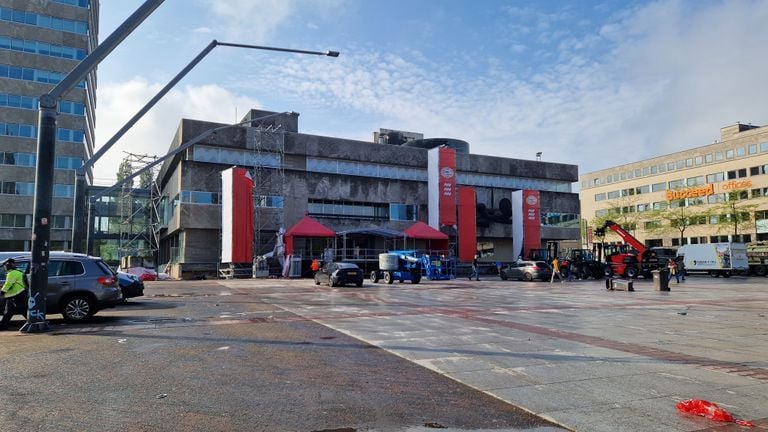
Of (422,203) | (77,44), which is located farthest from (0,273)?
(77,44)

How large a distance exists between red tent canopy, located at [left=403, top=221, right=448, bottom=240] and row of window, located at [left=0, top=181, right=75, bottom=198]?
4237 cm

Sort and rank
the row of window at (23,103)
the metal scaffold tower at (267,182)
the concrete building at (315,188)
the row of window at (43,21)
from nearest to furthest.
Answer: the concrete building at (315,188), the metal scaffold tower at (267,182), the row of window at (23,103), the row of window at (43,21)

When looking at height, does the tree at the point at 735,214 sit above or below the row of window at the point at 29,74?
below

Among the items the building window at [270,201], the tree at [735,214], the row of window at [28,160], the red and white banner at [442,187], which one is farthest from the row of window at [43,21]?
the tree at [735,214]

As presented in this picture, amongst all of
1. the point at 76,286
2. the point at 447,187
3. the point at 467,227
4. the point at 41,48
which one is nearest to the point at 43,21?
the point at 41,48

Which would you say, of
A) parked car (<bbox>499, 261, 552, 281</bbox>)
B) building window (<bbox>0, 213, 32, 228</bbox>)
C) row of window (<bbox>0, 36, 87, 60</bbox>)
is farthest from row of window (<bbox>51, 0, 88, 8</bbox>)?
parked car (<bbox>499, 261, 552, 281</bbox>)

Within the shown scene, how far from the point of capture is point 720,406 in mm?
5883

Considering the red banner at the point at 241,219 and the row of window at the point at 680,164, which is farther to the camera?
the row of window at the point at 680,164

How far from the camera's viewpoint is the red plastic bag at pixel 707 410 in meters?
5.39

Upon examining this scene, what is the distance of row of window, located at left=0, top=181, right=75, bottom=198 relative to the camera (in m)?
58.6

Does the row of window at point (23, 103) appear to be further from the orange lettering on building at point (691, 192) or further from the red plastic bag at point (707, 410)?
the orange lettering on building at point (691, 192)

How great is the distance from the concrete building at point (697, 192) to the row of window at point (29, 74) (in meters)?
75.6

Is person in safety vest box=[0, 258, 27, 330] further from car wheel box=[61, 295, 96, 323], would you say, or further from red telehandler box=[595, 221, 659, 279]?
red telehandler box=[595, 221, 659, 279]

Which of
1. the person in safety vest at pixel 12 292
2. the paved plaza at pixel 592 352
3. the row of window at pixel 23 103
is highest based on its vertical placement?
the row of window at pixel 23 103
